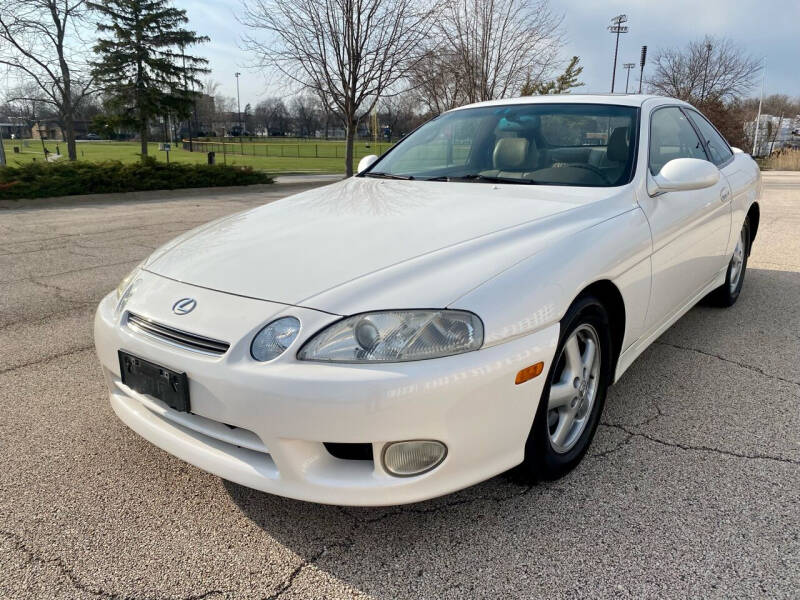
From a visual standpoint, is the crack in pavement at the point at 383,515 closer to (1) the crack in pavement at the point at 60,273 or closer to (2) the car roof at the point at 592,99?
(2) the car roof at the point at 592,99

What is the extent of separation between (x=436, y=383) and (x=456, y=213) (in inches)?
41.7

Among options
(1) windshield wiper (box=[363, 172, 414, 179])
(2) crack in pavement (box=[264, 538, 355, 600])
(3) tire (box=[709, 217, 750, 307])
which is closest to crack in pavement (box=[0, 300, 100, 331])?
(1) windshield wiper (box=[363, 172, 414, 179])

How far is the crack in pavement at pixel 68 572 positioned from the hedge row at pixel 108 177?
1197 centimetres

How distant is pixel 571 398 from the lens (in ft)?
7.79

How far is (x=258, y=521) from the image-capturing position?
6.99 feet

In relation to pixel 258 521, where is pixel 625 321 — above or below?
above

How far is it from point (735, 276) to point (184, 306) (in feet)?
14.2

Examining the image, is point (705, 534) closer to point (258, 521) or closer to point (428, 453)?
point (428, 453)

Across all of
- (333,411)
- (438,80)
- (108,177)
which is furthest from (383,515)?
(438,80)

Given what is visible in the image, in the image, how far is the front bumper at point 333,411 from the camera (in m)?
1.75

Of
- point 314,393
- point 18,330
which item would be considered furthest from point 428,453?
point 18,330

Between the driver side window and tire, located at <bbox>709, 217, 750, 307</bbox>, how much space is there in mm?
961

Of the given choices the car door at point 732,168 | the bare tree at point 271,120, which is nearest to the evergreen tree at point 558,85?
the car door at point 732,168

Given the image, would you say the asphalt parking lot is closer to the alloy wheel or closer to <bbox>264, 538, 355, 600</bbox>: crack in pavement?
<bbox>264, 538, 355, 600</bbox>: crack in pavement
